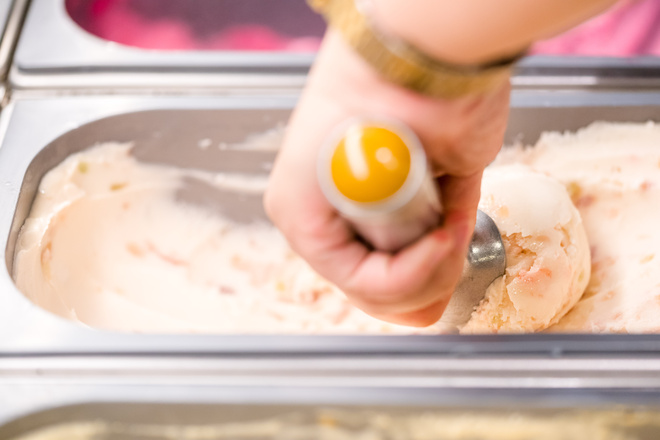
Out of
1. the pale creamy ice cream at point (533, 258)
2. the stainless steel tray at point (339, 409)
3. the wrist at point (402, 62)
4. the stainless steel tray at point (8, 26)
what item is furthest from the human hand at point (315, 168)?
the stainless steel tray at point (8, 26)

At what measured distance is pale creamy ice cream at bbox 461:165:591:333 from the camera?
2.73ft

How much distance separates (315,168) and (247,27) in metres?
0.90

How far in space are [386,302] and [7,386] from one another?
0.49 metres

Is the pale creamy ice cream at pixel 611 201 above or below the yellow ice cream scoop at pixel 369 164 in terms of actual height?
below

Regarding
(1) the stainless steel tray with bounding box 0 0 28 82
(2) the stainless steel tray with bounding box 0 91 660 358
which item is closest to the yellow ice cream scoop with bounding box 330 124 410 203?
(2) the stainless steel tray with bounding box 0 91 660 358

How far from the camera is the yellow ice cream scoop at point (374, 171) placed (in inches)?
17.5

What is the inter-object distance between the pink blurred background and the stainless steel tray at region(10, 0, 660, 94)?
0.20 m

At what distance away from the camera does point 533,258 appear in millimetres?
848

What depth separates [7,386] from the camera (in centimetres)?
69

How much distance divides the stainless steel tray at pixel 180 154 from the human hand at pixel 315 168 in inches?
6.3

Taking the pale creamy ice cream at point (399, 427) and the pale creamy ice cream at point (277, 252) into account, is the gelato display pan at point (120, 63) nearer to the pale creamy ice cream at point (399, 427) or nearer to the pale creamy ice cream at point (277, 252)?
the pale creamy ice cream at point (277, 252)

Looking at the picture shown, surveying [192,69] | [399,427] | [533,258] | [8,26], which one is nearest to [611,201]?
[533,258]

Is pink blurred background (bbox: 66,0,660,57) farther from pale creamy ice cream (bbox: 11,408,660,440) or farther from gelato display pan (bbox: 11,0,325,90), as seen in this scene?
pale creamy ice cream (bbox: 11,408,660,440)

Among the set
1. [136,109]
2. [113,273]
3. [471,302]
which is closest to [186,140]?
[136,109]
